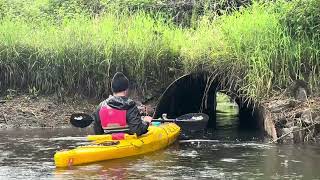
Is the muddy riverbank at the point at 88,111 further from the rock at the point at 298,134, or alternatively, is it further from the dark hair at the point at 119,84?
the dark hair at the point at 119,84

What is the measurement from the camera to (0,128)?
12414mm

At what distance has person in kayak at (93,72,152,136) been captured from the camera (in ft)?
30.3

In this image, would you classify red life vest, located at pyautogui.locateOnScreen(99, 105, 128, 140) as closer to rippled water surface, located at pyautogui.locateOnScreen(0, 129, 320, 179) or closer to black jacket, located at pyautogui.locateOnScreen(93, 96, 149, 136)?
black jacket, located at pyautogui.locateOnScreen(93, 96, 149, 136)

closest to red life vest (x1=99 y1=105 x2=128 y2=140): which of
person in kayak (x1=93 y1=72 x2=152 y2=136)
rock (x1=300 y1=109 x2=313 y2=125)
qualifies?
person in kayak (x1=93 y1=72 x2=152 y2=136)

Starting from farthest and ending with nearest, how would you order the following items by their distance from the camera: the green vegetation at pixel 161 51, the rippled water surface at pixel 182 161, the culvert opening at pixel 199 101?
1. the culvert opening at pixel 199 101
2. the green vegetation at pixel 161 51
3. the rippled water surface at pixel 182 161

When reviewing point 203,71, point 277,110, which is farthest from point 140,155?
point 203,71

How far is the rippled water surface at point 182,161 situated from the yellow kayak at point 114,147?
14 cm

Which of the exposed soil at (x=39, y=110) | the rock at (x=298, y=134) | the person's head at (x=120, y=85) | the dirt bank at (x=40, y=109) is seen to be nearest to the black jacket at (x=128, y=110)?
the person's head at (x=120, y=85)

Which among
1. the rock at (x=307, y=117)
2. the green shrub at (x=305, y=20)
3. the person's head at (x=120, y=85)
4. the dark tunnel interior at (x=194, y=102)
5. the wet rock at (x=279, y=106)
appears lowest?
the dark tunnel interior at (x=194, y=102)

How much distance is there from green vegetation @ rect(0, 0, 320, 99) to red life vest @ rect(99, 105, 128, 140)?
9.89 ft

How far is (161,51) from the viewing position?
13.3 metres

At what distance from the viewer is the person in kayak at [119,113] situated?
30.3 feet

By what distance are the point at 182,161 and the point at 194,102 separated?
809 cm

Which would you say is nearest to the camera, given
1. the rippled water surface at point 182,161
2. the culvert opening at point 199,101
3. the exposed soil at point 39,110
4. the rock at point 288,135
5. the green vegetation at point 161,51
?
the rippled water surface at point 182,161
